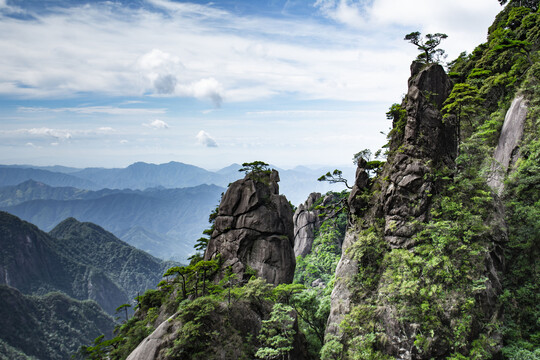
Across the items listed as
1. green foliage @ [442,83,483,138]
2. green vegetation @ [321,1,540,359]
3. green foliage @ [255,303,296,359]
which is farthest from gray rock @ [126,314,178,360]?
green foliage @ [442,83,483,138]

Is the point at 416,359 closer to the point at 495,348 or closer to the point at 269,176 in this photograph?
the point at 495,348

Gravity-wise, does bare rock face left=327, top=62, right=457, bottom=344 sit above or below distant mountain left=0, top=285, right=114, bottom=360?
above

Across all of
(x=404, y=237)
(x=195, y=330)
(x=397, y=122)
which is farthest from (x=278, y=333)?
(x=397, y=122)

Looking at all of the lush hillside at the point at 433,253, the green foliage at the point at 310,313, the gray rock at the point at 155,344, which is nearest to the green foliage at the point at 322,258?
the green foliage at the point at 310,313

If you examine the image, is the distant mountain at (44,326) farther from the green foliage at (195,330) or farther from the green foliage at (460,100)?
the green foliage at (460,100)

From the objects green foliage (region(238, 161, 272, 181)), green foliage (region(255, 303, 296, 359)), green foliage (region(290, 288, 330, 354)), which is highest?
green foliage (region(238, 161, 272, 181))

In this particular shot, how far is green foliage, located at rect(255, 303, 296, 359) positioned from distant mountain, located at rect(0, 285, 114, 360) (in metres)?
127

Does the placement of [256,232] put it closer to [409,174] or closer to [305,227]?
[409,174]

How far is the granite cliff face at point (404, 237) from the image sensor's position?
1540 centimetres

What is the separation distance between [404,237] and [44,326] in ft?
542

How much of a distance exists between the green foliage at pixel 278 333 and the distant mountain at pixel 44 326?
127270 mm

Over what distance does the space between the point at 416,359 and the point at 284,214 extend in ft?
66.5

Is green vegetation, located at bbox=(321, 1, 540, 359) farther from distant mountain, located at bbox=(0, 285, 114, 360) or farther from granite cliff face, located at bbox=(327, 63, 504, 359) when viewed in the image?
distant mountain, located at bbox=(0, 285, 114, 360)

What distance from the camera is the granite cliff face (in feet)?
50.5
